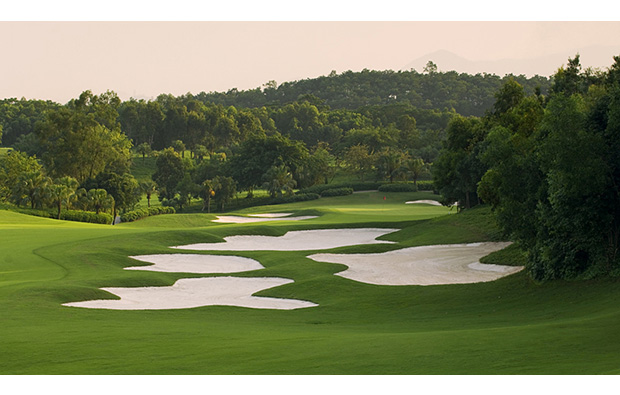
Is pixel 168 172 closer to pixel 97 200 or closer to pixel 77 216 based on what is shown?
pixel 97 200

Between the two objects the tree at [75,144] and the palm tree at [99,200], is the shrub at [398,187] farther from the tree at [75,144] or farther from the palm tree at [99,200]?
the tree at [75,144]

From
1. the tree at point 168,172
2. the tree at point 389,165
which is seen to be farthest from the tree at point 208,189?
the tree at point 389,165

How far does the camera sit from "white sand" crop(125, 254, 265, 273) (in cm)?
3667

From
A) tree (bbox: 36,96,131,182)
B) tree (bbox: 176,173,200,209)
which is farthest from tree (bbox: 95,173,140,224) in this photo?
tree (bbox: 36,96,131,182)

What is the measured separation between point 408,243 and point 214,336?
26.5m

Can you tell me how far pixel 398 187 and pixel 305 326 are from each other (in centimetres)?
8177

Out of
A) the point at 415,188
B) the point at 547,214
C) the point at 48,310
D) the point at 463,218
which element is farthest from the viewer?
the point at 415,188

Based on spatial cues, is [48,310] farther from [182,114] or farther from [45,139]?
[182,114]

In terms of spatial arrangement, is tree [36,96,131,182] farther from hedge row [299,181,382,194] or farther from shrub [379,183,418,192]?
shrub [379,183,418,192]

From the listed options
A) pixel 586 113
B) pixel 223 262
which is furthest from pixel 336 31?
pixel 586 113

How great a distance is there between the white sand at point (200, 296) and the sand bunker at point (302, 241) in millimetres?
12085

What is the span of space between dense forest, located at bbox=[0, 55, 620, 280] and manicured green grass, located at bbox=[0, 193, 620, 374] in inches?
96.6

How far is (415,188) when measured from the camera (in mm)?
103625

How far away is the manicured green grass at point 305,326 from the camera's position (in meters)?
15.0
